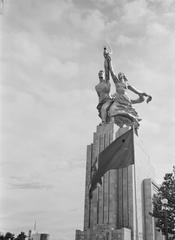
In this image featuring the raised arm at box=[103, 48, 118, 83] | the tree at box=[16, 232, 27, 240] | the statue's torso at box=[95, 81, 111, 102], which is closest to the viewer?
the tree at box=[16, 232, 27, 240]

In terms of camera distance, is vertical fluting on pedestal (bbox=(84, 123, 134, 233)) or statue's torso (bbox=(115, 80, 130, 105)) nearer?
vertical fluting on pedestal (bbox=(84, 123, 134, 233))

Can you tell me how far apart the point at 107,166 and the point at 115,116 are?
20.0 metres

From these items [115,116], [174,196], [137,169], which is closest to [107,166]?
[174,196]

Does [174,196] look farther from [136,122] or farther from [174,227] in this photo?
[136,122]

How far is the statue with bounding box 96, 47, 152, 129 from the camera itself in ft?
134

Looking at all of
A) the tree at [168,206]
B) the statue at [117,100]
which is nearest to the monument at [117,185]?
the statue at [117,100]

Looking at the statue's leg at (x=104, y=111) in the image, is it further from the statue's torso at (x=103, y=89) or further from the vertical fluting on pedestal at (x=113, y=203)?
the vertical fluting on pedestal at (x=113, y=203)

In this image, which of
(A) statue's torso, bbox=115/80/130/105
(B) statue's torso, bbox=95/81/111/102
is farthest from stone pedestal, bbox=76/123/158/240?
(B) statue's torso, bbox=95/81/111/102

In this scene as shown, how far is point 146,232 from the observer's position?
3572 centimetres

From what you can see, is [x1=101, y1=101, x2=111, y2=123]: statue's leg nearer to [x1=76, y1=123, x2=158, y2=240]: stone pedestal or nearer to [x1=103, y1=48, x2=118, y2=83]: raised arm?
[x1=76, y1=123, x2=158, y2=240]: stone pedestal

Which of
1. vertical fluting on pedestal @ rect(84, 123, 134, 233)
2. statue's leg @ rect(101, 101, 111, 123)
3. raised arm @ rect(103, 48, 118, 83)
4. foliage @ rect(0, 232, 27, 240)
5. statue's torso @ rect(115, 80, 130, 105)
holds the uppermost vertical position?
raised arm @ rect(103, 48, 118, 83)

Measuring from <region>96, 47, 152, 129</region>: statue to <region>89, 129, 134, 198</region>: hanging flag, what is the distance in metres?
18.7

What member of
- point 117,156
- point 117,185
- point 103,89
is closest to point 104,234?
point 117,185

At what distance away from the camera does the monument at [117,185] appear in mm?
33531
